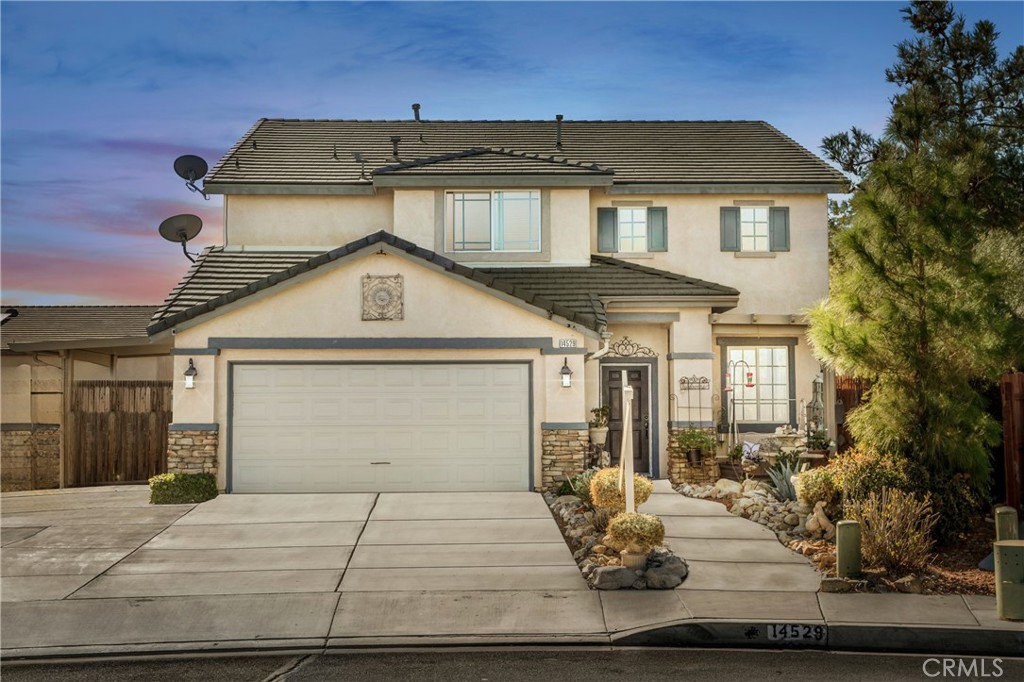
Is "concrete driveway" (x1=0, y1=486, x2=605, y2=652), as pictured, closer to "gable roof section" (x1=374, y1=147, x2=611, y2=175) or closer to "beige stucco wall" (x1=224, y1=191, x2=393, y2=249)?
"beige stucco wall" (x1=224, y1=191, x2=393, y2=249)

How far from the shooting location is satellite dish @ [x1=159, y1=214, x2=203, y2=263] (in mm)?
20891

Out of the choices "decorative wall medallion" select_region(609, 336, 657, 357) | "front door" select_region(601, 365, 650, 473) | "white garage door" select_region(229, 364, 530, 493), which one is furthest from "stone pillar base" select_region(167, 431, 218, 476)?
"decorative wall medallion" select_region(609, 336, 657, 357)

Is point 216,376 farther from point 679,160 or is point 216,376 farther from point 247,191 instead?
point 679,160

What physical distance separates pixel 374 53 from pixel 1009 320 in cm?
1200

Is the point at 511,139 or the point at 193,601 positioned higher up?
the point at 511,139

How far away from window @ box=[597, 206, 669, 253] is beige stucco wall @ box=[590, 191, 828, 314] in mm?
130

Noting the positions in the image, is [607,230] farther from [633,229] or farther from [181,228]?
[181,228]

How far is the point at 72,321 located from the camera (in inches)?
1009

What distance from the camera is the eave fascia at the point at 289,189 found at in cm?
2092

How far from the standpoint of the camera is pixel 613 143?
77.4 ft

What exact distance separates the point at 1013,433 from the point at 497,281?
8.37 metres

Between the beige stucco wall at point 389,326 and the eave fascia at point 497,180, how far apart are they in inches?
135

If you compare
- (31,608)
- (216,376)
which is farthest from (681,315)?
(31,608)

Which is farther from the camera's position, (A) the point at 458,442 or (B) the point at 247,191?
(B) the point at 247,191
